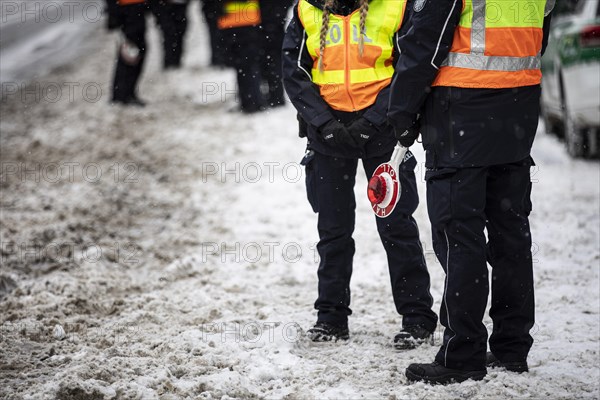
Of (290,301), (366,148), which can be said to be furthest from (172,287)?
(366,148)

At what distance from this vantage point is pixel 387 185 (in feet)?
12.2

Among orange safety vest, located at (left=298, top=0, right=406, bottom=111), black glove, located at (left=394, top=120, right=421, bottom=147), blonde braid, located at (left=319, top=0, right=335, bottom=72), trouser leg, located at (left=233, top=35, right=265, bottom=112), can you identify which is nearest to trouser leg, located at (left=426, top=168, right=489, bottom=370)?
black glove, located at (left=394, top=120, right=421, bottom=147)

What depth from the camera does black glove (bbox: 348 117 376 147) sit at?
3879 mm

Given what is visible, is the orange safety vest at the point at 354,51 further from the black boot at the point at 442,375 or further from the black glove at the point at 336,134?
the black boot at the point at 442,375

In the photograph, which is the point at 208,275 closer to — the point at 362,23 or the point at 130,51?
the point at 362,23

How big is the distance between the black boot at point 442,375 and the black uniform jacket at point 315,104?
114cm

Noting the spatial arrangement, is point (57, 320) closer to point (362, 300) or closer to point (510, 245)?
point (362, 300)

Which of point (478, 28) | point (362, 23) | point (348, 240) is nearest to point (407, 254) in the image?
point (348, 240)

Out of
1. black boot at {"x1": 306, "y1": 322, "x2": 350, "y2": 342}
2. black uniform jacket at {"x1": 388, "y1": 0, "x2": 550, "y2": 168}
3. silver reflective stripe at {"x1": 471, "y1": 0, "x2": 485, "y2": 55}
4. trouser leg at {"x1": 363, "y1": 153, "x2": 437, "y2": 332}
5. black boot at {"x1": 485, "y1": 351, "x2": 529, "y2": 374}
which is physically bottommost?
black boot at {"x1": 306, "y1": 322, "x2": 350, "y2": 342}

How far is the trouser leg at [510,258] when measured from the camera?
3.47m

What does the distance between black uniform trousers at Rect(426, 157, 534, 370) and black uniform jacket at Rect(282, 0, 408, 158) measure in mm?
574

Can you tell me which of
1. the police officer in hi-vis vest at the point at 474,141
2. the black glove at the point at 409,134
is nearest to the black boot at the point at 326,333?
the police officer in hi-vis vest at the point at 474,141

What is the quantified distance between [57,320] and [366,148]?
6.56 ft

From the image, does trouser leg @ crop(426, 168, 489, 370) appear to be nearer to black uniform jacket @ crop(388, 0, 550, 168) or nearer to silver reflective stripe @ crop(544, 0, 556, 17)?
black uniform jacket @ crop(388, 0, 550, 168)
